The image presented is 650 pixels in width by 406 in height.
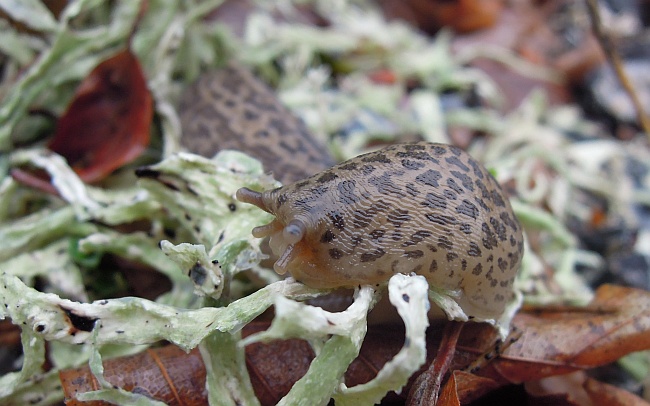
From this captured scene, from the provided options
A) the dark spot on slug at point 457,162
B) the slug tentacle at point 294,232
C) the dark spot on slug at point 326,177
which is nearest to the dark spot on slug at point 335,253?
the slug tentacle at point 294,232

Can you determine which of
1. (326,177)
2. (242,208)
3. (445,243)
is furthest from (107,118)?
(445,243)

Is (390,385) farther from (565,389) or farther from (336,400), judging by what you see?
(565,389)

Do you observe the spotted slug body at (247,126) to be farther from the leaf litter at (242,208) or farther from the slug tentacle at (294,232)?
the slug tentacle at (294,232)

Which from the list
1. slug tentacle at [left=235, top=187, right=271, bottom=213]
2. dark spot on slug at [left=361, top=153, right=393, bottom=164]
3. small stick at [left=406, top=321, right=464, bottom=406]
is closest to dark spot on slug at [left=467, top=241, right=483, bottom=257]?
small stick at [left=406, top=321, right=464, bottom=406]

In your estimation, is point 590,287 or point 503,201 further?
point 590,287

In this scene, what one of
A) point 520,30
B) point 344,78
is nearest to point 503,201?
point 344,78

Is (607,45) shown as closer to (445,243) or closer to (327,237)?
(445,243)
